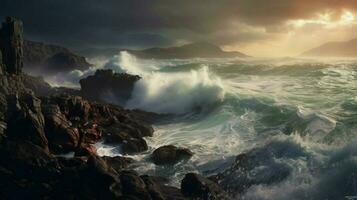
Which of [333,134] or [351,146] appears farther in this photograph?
[333,134]

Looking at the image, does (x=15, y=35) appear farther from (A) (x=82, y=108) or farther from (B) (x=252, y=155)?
(B) (x=252, y=155)

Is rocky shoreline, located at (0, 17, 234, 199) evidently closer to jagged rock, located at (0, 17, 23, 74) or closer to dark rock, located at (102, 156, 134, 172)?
dark rock, located at (102, 156, 134, 172)

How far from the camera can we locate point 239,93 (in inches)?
1339

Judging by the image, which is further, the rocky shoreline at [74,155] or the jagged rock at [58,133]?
the jagged rock at [58,133]

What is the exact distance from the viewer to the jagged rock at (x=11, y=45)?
27.7 meters

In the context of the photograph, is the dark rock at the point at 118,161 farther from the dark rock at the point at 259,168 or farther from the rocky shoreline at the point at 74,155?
the dark rock at the point at 259,168

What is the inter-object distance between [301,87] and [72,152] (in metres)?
21.1

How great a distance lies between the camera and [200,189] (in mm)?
14898

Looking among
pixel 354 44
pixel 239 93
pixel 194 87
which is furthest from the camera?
pixel 354 44

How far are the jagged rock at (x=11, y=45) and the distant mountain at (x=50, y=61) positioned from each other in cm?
4937

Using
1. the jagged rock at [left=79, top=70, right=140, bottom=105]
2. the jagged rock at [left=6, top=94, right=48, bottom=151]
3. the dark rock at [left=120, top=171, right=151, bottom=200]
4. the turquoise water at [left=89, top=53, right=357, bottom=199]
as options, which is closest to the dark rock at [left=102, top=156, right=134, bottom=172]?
the turquoise water at [left=89, top=53, right=357, bottom=199]

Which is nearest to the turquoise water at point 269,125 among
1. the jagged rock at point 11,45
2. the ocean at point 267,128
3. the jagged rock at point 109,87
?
the ocean at point 267,128

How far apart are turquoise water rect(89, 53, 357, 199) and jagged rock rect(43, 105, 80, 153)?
87.5 inches

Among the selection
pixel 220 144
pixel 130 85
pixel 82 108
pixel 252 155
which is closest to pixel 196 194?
pixel 252 155
